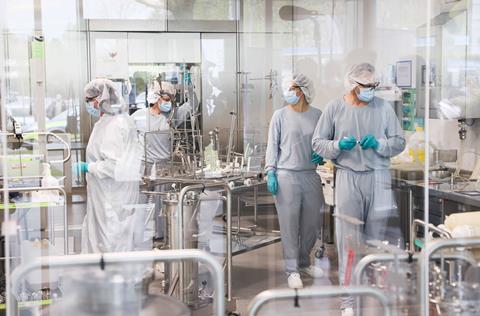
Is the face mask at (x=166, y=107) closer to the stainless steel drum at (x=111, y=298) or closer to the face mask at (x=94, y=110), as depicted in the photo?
the face mask at (x=94, y=110)

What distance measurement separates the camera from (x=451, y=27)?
155 inches

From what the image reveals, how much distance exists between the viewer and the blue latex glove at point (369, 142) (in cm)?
335

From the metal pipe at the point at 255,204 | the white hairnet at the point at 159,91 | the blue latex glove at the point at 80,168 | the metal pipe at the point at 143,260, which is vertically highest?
the white hairnet at the point at 159,91

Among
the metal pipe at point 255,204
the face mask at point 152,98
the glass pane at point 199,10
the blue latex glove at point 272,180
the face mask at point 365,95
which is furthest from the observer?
the glass pane at point 199,10

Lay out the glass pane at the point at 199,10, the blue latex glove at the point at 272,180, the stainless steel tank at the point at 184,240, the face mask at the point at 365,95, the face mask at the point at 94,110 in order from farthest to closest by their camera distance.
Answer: the glass pane at the point at 199,10 → the blue latex glove at the point at 272,180 → the face mask at the point at 94,110 → the face mask at the point at 365,95 → the stainless steel tank at the point at 184,240

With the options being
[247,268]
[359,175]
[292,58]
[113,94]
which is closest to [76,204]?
[113,94]

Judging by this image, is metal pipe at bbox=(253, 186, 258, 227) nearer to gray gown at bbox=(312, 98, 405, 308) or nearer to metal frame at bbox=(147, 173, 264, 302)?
metal frame at bbox=(147, 173, 264, 302)

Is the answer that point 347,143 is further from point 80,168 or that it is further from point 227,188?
point 80,168

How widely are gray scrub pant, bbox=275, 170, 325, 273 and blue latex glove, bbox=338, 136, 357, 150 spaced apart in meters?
0.52

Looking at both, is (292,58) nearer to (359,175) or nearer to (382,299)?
(359,175)

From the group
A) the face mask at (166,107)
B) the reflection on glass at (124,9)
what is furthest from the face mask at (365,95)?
the reflection on glass at (124,9)

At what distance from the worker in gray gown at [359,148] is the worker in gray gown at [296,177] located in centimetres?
31

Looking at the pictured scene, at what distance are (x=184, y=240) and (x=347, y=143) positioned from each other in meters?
0.94

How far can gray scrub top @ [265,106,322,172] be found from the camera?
12.5 feet
